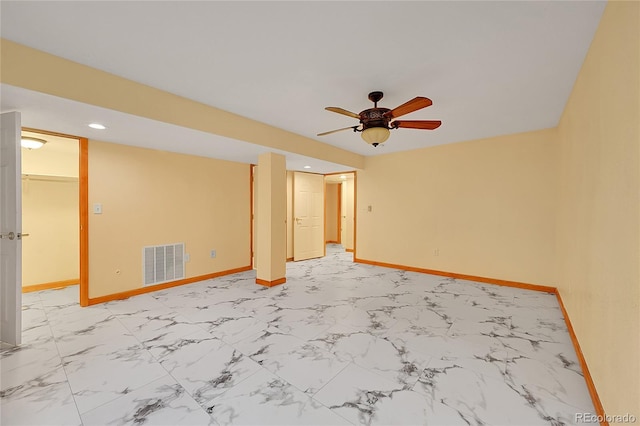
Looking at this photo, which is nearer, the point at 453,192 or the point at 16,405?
the point at 16,405

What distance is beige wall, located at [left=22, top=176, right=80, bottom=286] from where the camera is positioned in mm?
3678

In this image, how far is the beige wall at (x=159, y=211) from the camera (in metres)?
3.30

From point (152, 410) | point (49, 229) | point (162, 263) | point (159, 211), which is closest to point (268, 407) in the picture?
point (152, 410)

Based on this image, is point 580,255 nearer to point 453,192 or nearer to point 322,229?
point 453,192

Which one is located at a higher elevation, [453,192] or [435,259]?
[453,192]

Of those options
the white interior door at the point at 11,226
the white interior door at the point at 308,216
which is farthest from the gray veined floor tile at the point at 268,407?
the white interior door at the point at 308,216

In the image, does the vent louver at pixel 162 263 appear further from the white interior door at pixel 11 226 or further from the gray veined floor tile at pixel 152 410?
the gray veined floor tile at pixel 152 410

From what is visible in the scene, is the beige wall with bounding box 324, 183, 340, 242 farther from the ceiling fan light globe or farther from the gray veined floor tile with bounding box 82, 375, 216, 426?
the gray veined floor tile with bounding box 82, 375, 216, 426

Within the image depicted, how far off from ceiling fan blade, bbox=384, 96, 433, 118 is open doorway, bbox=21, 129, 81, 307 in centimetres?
402

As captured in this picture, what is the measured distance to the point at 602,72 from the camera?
1.57 meters

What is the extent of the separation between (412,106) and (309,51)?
900 mm

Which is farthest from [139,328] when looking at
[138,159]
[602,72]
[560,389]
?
A: [602,72]

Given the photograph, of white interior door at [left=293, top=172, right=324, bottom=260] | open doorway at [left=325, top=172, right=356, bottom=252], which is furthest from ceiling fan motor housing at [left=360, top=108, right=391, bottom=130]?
open doorway at [left=325, top=172, right=356, bottom=252]

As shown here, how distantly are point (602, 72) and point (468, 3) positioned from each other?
920 mm
